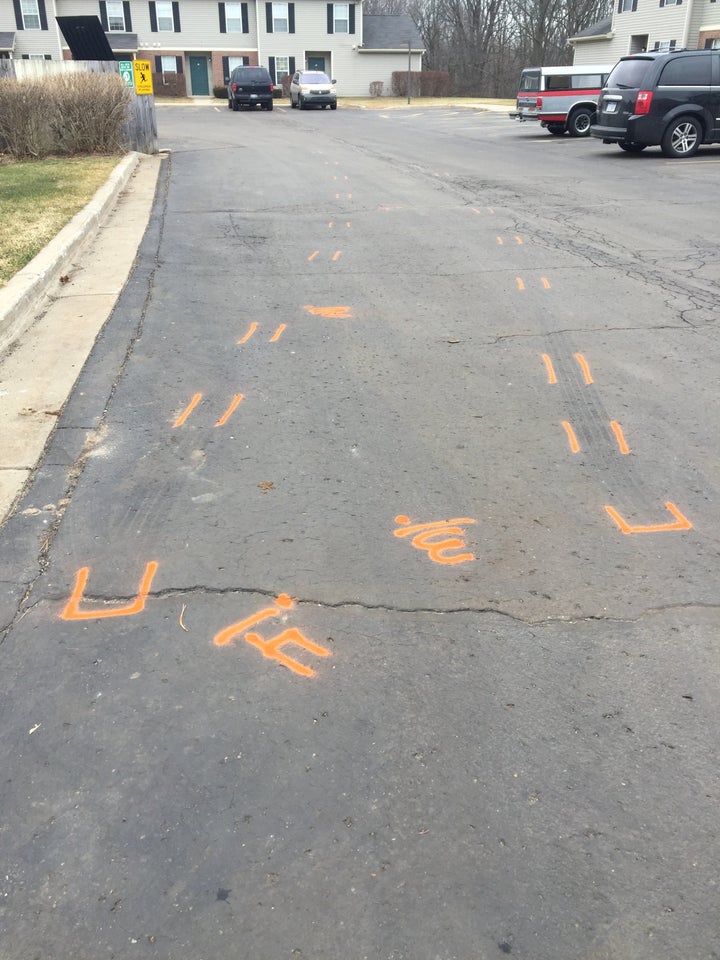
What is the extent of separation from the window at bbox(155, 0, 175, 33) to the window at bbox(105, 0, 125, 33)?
92.5 inches

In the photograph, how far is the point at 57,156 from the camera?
55.8ft

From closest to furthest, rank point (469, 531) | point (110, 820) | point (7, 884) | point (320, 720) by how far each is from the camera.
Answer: point (7, 884)
point (110, 820)
point (320, 720)
point (469, 531)

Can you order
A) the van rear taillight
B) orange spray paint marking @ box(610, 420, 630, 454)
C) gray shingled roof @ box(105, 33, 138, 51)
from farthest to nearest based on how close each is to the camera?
gray shingled roof @ box(105, 33, 138, 51)
the van rear taillight
orange spray paint marking @ box(610, 420, 630, 454)

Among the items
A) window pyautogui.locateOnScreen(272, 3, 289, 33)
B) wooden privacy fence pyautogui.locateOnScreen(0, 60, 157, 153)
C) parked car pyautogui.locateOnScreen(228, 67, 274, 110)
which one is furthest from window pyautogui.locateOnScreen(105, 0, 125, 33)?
wooden privacy fence pyautogui.locateOnScreen(0, 60, 157, 153)

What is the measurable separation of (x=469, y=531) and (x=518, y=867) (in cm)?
187

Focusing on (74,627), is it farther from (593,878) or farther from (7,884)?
(593,878)

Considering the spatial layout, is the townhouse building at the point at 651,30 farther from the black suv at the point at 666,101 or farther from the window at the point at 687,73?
the window at the point at 687,73

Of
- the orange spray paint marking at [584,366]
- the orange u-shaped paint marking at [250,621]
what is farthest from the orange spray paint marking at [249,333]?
the orange u-shaped paint marking at [250,621]

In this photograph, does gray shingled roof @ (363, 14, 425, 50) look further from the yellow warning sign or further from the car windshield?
the car windshield

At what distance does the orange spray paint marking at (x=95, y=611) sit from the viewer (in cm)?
338

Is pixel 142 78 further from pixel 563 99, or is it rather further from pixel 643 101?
pixel 563 99

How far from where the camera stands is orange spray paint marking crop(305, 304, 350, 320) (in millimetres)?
7160

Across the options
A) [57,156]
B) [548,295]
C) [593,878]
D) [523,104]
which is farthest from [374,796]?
[523,104]

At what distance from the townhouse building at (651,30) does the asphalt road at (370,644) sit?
1436 inches
